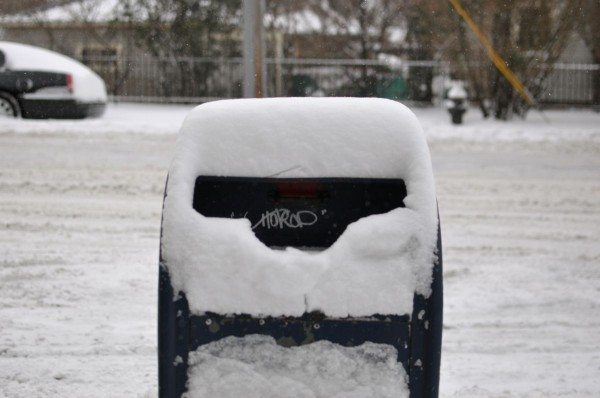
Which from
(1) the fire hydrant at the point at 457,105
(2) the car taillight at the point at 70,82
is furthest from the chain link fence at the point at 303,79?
(2) the car taillight at the point at 70,82

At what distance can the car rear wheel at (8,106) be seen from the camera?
1659cm

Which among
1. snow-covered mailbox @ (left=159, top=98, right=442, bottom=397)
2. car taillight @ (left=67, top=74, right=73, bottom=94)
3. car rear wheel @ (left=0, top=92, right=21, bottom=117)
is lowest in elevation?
car rear wheel @ (left=0, top=92, right=21, bottom=117)

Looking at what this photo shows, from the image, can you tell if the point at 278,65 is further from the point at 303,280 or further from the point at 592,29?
the point at 303,280

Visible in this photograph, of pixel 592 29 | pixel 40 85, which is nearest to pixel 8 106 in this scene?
pixel 40 85

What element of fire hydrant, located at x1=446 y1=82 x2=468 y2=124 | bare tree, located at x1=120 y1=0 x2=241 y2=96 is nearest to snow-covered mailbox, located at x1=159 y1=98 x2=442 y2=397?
fire hydrant, located at x1=446 y1=82 x2=468 y2=124

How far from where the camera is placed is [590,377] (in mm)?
4918

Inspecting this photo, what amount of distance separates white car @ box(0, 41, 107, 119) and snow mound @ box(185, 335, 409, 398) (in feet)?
47.9

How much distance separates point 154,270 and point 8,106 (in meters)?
11.0

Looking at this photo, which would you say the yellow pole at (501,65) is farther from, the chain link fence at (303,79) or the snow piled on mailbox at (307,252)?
the snow piled on mailbox at (307,252)

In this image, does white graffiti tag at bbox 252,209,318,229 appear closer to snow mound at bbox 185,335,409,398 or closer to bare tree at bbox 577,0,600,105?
snow mound at bbox 185,335,409,398

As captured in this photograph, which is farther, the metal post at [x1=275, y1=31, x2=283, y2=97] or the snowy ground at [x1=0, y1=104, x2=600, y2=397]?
the metal post at [x1=275, y1=31, x2=283, y2=97]

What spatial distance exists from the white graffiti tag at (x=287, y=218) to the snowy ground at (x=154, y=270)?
184 centimetres

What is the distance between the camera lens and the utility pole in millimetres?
9148

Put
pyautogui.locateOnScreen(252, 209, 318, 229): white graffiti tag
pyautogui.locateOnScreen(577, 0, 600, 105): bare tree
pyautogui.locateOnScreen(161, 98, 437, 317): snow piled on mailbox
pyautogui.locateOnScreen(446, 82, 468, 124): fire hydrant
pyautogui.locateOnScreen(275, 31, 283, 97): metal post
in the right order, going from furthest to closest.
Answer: pyautogui.locateOnScreen(275, 31, 283, 97): metal post < pyautogui.locateOnScreen(577, 0, 600, 105): bare tree < pyautogui.locateOnScreen(446, 82, 468, 124): fire hydrant < pyautogui.locateOnScreen(252, 209, 318, 229): white graffiti tag < pyautogui.locateOnScreen(161, 98, 437, 317): snow piled on mailbox
